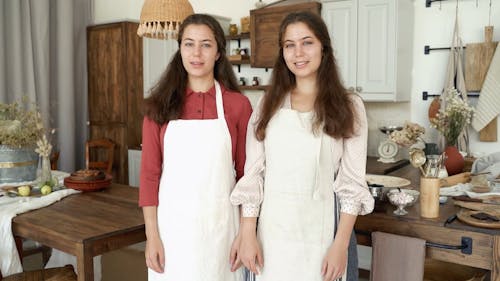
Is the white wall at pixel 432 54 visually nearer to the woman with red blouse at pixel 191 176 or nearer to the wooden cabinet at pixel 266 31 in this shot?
the wooden cabinet at pixel 266 31

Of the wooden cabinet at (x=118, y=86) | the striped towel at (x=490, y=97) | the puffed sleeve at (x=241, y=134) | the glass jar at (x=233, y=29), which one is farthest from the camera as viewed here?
the wooden cabinet at (x=118, y=86)

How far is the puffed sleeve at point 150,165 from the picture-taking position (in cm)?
164

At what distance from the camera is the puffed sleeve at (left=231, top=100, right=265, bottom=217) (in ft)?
5.01

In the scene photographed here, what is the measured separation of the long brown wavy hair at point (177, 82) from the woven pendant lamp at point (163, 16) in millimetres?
748

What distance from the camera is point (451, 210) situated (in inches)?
74.3

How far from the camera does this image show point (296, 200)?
4.91ft

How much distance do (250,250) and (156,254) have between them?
341mm

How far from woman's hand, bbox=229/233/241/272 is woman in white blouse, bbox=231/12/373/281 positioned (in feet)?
0.17

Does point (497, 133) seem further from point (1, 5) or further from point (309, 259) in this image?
point (1, 5)

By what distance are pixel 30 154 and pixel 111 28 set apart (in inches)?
92.1

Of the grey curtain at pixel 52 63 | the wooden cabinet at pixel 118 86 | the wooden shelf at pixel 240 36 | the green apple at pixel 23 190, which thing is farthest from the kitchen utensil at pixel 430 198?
the grey curtain at pixel 52 63

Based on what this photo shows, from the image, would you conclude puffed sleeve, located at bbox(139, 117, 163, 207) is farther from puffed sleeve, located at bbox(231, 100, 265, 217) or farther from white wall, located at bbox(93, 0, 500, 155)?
white wall, located at bbox(93, 0, 500, 155)

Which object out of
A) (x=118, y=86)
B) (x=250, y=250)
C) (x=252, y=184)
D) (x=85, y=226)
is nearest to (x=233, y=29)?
(x=118, y=86)

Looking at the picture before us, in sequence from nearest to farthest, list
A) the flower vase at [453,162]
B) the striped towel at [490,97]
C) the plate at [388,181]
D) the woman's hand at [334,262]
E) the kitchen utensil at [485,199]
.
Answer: the woman's hand at [334,262]
the kitchen utensil at [485,199]
the plate at [388,181]
the flower vase at [453,162]
the striped towel at [490,97]
